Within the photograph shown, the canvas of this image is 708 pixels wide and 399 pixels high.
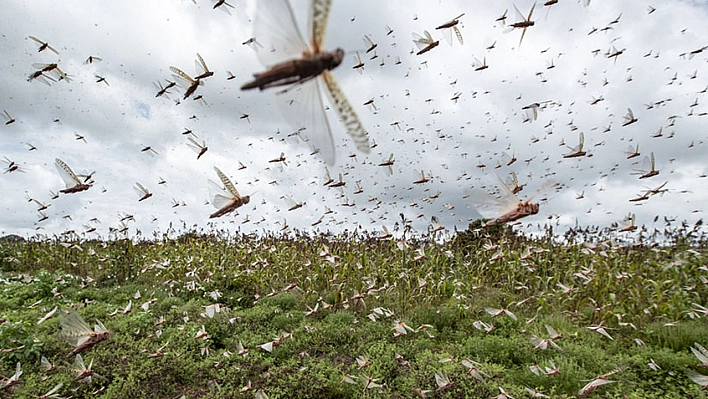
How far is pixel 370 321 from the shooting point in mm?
5871

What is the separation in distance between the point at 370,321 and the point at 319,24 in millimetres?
5661

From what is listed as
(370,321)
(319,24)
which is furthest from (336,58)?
(370,321)

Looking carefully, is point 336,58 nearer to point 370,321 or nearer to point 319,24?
point 319,24

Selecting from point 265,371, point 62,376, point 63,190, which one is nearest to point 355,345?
point 265,371

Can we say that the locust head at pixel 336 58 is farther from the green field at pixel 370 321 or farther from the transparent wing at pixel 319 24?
the green field at pixel 370 321

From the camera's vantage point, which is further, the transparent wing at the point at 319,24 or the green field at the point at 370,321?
the green field at the point at 370,321

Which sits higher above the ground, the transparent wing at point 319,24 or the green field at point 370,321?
the transparent wing at point 319,24

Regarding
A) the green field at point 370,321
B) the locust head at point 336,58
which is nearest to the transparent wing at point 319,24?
the locust head at point 336,58

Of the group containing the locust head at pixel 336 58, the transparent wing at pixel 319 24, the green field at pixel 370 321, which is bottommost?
the green field at pixel 370 321

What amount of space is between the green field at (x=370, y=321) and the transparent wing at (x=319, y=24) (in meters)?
2.48

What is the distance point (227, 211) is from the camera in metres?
1.49

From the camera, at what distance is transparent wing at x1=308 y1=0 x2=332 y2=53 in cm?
50

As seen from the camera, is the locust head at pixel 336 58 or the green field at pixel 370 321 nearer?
the locust head at pixel 336 58

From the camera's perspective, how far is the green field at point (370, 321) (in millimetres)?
4199
